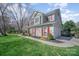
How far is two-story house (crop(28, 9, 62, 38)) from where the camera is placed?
2465 mm

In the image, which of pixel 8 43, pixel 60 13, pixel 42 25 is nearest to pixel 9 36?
pixel 8 43

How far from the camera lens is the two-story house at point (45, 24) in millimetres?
2465

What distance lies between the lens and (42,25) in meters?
2.49

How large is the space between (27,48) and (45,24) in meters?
0.37

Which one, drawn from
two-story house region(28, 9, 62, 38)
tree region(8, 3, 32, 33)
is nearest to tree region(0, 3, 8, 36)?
A: tree region(8, 3, 32, 33)

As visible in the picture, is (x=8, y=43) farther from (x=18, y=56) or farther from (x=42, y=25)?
(x=42, y=25)

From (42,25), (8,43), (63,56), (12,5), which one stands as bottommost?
(63,56)

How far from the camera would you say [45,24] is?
8.14 feet

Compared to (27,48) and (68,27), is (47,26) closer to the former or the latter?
(68,27)

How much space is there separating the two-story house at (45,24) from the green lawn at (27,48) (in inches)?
5.6

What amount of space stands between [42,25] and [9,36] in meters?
0.43

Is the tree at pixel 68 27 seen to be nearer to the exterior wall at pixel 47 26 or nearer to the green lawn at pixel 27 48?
the exterior wall at pixel 47 26

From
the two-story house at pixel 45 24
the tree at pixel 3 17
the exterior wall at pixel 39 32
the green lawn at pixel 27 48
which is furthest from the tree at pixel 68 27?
the tree at pixel 3 17

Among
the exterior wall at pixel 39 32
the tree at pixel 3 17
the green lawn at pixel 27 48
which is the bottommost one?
the green lawn at pixel 27 48
